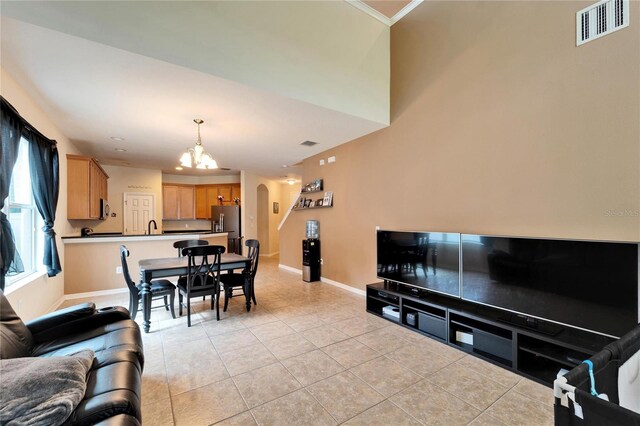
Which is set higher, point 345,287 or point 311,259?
point 311,259

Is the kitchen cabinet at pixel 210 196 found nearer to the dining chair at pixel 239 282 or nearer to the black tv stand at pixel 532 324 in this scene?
the dining chair at pixel 239 282

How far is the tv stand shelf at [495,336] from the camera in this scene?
6.96 ft

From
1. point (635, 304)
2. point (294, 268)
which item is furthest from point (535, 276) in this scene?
point (294, 268)

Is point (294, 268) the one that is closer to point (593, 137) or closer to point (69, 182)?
point (69, 182)

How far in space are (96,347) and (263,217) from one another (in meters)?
7.65

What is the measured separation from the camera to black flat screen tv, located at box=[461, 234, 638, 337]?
6.34ft

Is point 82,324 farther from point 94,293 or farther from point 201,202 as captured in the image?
point 201,202

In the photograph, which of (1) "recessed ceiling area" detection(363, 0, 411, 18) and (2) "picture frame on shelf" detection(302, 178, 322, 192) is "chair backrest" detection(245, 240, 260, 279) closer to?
(2) "picture frame on shelf" detection(302, 178, 322, 192)

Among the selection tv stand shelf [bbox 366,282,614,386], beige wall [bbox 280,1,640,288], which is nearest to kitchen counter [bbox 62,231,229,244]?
beige wall [bbox 280,1,640,288]

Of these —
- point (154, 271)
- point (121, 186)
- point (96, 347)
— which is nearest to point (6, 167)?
point (154, 271)

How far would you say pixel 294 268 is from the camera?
6.59 metres

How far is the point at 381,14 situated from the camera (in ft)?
13.0

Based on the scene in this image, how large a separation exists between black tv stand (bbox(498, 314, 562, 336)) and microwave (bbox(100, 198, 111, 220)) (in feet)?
24.3

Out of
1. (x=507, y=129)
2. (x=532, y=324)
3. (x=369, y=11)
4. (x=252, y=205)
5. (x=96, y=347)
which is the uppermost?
(x=369, y=11)
